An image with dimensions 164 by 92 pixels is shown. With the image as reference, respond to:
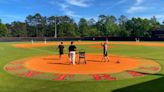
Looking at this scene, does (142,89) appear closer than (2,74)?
Yes

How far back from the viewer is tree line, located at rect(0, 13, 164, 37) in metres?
114

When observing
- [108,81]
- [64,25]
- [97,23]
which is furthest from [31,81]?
[97,23]

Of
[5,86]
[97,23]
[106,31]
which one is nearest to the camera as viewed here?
[5,86]

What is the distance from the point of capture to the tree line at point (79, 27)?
374ft

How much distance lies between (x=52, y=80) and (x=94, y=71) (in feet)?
12.9

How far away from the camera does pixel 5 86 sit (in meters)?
12.4

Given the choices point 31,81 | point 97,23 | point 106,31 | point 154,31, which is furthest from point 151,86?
point 97,23

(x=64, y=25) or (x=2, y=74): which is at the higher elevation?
(x=64, y=25)

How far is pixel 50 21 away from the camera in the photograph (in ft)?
497

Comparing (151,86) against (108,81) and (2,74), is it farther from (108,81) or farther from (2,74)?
(2,74)

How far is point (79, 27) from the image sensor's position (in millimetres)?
137250

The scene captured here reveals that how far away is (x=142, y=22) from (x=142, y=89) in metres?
107

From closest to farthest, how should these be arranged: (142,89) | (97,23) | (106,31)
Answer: (142,89) → (106,31) → (97,23)

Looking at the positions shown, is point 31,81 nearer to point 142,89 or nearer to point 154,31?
point 142,89
